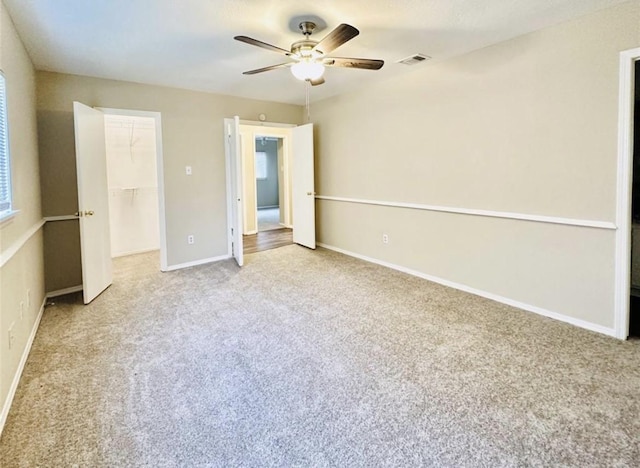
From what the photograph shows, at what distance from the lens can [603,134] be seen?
8.41 feet

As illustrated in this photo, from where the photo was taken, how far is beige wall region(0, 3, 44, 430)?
6.45 feet

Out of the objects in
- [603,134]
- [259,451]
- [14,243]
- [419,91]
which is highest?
[419,91]

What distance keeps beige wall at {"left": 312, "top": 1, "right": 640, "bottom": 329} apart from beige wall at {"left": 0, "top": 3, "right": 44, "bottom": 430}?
359 centimetres

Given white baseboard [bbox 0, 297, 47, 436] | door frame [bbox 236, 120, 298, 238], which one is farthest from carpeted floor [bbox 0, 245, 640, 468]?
door frame [bbox 236, 120, 298, 238]

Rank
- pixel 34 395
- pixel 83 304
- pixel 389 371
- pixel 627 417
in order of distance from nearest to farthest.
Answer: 1. pixel 627 417
2. pixel 34 395
3. pixel 389 371
4. pixel 83 304

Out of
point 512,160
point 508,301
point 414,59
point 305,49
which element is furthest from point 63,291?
point 512,160

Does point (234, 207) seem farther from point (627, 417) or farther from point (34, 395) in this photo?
point (627, 417)

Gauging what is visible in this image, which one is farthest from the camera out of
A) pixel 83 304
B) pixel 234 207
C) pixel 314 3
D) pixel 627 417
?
pixel 234 207

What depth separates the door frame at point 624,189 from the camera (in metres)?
2.42

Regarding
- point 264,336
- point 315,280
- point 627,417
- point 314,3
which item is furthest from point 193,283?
point 627,417

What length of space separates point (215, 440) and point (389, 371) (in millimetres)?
1101

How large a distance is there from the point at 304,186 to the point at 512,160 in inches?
128

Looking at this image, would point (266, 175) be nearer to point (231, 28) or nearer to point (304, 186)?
point (304, 186)

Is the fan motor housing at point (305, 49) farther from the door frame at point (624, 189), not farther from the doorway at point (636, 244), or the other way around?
the doorway at point (636, 244)
